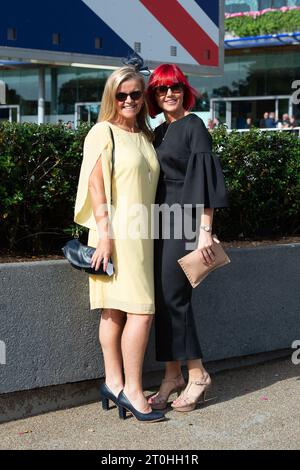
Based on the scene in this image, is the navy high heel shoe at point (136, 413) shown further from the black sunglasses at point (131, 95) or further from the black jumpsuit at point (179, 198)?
the black sunglasses at point (131, 95)

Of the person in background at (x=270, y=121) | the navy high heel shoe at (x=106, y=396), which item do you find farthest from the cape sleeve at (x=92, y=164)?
the person in background at (x=270, y=121)

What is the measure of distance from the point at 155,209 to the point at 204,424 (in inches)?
49.3

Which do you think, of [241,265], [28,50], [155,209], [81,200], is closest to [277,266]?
[241,265]

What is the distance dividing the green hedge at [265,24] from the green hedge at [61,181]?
1931 centimetres

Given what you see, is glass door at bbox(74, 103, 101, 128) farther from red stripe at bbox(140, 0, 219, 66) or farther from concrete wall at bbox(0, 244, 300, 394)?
concrete wall at bbox(0, 244, 300, 394)

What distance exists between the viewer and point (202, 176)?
408 cm

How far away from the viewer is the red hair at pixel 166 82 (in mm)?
4181

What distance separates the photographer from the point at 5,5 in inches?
170

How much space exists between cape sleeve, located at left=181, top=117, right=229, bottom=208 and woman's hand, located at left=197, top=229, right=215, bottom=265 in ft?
0.55

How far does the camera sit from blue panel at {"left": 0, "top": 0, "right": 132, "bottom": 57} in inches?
173

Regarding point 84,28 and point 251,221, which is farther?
point 251,221

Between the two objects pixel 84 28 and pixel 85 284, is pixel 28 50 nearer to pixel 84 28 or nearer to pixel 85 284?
pixel 84 28

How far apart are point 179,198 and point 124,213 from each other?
381mm

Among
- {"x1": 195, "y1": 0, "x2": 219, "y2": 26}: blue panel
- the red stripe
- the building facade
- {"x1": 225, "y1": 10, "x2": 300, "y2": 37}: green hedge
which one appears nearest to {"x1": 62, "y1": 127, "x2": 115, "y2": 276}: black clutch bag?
the red stripe
